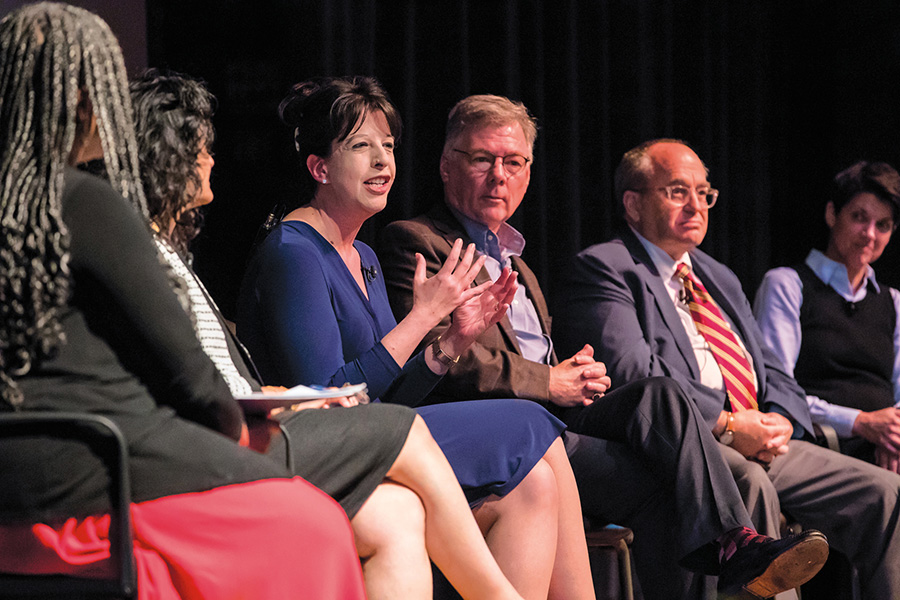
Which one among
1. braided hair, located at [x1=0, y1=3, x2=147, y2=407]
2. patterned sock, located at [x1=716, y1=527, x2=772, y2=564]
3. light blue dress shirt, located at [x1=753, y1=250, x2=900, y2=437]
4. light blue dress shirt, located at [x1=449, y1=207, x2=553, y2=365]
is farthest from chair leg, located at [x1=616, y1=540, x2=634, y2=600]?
braided hair, located at [x1=0, y1=3, x2=147, y2=407]

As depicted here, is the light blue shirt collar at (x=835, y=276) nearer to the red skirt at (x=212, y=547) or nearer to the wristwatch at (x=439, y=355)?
the wristwatch at (x=439, y=355)

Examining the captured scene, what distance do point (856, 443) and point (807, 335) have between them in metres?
0.43

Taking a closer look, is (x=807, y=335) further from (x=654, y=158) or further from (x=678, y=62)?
(x=678, y=62)

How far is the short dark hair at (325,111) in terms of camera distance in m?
2.25

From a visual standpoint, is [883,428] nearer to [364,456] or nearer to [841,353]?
[841,353]

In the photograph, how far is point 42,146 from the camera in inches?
46.5

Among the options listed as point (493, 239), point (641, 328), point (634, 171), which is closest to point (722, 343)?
point (641, 328)

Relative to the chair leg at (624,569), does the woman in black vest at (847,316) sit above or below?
above

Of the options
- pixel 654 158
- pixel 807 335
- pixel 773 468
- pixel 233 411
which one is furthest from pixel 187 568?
pixel 807 335

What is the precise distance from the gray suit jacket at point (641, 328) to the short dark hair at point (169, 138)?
1338 mm

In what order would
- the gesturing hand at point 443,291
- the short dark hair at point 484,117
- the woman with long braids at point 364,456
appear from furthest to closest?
the short dark hair at point 484,117 < the gesturing hand at point 443,291 < the woman with long braids at point 364,456

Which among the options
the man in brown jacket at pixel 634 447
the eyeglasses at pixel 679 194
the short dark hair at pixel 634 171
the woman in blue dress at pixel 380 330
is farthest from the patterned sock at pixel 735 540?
the short dark hair at pixel 634 171

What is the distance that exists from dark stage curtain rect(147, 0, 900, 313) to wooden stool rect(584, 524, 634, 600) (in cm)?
114

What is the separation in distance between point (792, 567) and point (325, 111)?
1.50 meters
